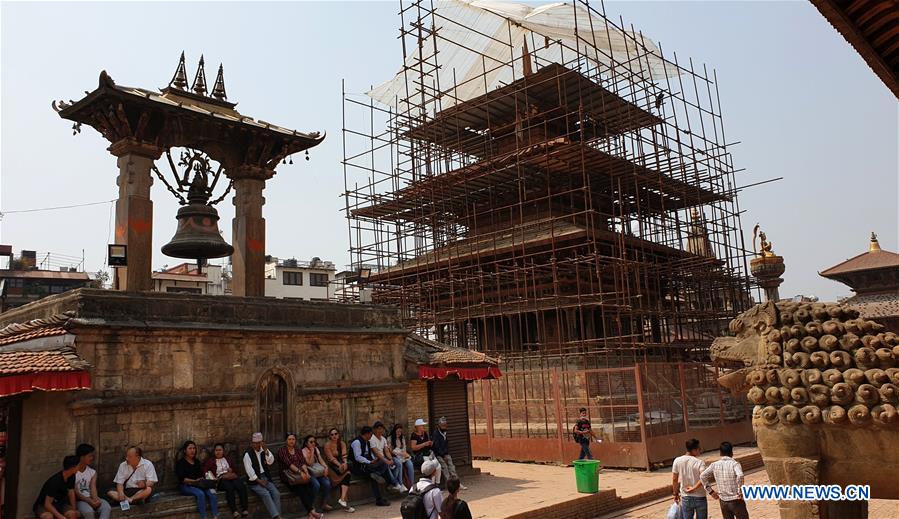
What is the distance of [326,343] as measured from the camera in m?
13.2

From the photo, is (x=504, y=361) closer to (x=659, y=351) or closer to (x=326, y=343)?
(x=659, y=351)

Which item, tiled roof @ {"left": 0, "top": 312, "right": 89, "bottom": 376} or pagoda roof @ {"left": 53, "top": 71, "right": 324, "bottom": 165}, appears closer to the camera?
tiled roof @ {"left": 0, "top": 312, "right": 89, "bottom": 376}

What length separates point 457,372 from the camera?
15.0 m

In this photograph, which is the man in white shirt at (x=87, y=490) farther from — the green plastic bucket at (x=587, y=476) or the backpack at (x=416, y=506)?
the green plastic bucket at (x=587, y=476)

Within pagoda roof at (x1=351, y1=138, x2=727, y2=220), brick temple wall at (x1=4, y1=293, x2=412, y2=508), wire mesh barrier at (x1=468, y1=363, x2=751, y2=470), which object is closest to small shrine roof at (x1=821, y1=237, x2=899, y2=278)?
pagoda roof at (x1=351, y1=138, x2=727, y2=220)

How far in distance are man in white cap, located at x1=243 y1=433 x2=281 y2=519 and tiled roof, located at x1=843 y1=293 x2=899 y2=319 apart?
1078 inches

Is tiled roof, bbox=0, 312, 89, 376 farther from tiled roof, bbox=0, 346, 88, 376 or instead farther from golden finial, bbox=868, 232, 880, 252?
golden finial, bbox=868, 232, 880, 252

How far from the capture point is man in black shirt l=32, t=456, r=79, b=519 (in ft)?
29.4

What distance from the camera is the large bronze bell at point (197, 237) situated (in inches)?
436

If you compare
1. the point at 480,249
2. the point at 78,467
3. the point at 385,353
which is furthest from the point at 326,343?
the point at 480,249

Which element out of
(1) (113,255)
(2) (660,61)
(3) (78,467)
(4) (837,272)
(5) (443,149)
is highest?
(2) (660,61)

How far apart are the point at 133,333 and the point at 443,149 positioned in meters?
20.1

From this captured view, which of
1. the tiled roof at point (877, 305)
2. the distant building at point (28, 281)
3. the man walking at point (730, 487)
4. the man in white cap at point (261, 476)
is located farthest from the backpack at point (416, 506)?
the distant building at point (28, 281)

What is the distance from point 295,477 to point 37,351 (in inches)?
170
